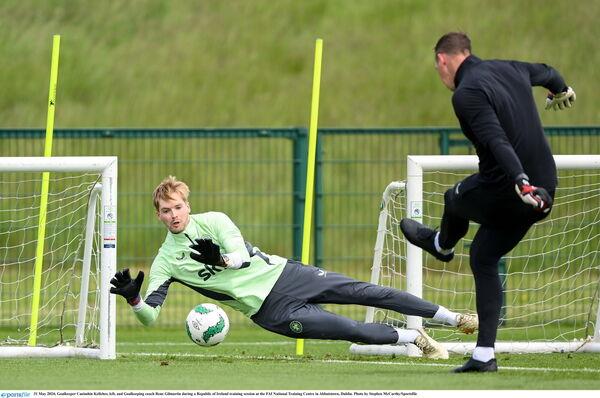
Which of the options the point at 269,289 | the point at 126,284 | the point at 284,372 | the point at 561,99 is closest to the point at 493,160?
the point at 561,99

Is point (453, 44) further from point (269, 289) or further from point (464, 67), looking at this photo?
point (269, 289)

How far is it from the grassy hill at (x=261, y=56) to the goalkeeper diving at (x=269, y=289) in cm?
1846

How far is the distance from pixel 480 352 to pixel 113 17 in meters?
25.4

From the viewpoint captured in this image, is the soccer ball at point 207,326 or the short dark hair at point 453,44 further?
the soccer ball at point 207,326

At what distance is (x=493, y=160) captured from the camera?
25.8 feet

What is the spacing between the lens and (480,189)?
797 centimetres

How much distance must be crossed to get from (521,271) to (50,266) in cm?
473

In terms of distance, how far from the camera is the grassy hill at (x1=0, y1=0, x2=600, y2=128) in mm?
28531

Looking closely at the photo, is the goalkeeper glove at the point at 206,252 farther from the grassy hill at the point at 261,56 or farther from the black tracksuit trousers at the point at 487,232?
the grassy hill at the point at 261,56

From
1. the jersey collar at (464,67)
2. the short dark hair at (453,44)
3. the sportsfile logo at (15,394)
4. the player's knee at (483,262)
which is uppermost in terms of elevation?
the short dark hair at (453,44)

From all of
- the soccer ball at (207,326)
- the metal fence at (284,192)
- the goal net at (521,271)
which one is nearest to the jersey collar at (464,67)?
the goal net at (521,271)

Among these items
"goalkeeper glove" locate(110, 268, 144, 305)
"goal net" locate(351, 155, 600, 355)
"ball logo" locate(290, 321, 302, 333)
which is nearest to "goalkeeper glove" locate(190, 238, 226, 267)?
"goalkeeper glove" locate(110, 268, 144, 305)

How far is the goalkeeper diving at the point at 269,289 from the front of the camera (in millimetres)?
9062

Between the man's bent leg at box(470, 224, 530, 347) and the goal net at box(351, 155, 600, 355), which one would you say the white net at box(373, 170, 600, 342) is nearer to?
the goal net at box(351, 155, 600, 355)
